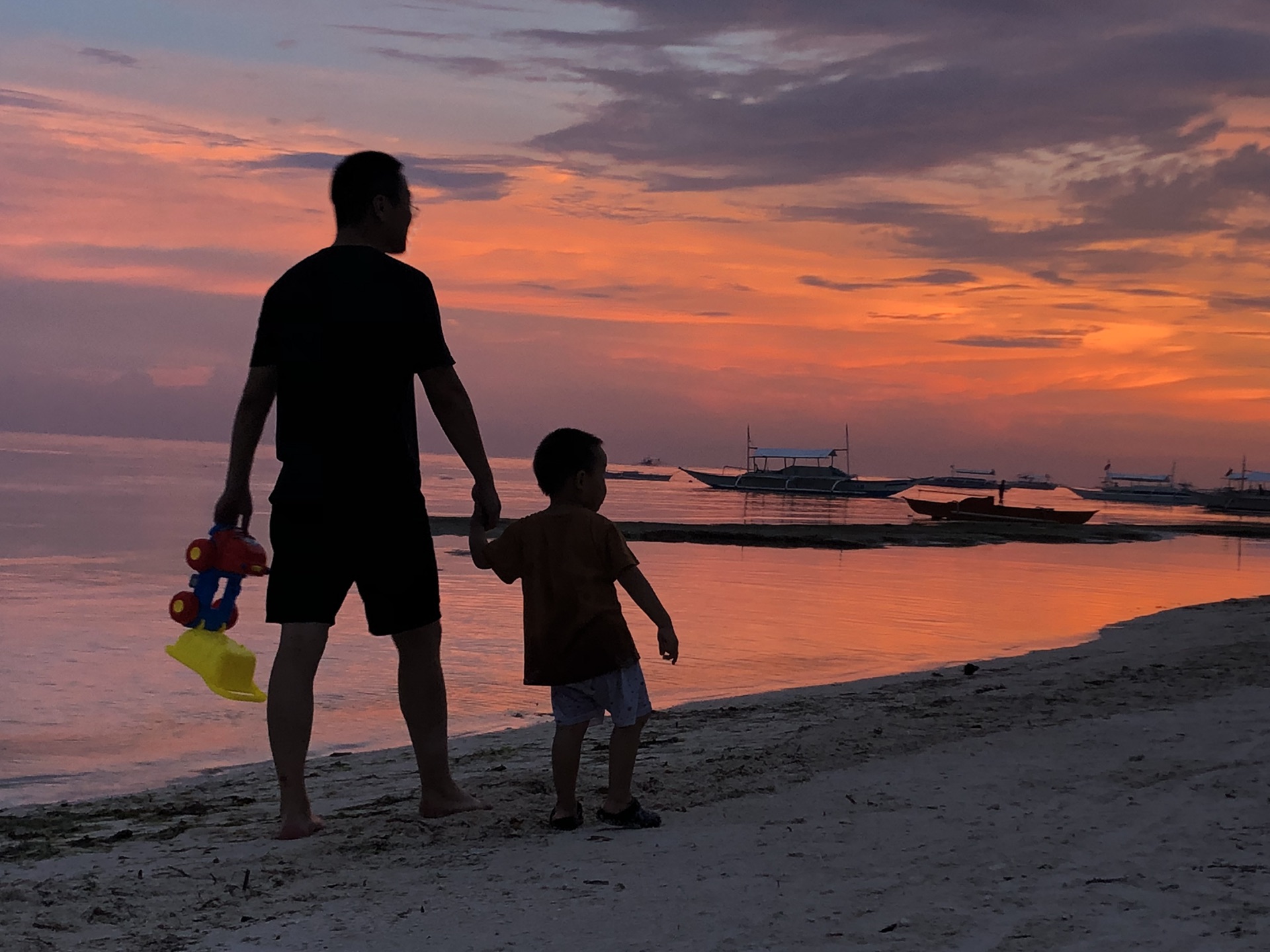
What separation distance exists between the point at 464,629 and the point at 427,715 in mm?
6855

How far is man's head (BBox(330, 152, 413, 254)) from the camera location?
407 cm

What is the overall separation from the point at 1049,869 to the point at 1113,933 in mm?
505

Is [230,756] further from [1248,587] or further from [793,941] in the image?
[1248,587]

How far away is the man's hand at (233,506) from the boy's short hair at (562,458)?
0.97 m

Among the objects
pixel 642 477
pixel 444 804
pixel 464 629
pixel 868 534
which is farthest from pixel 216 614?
pixel 642 477

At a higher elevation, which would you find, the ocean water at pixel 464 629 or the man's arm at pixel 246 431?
the man's arm at pixel 246 431

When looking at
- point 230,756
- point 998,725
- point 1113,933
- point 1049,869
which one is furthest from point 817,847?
point 230,756

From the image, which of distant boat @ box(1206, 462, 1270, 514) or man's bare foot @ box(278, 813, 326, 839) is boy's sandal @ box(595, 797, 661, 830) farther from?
distant boat @ box(1206, 462, 1270, 514)

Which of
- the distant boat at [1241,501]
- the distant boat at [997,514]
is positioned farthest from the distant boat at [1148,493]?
the distant boat at [997,514]

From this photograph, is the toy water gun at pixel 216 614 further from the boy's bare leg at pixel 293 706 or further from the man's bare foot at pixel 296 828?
the man's bare foot at pixel 296 828

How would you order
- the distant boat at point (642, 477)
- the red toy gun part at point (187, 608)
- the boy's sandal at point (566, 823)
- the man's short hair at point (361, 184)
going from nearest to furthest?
the boy's sandal at point (566, 823) < the man's short hair at point (361, 184) < the red toy gun part at point (187, 608) < the distant boat at point (642, 477)

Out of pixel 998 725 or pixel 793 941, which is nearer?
pixel 793 941

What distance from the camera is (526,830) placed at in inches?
156

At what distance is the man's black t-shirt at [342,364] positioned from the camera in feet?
12.8
